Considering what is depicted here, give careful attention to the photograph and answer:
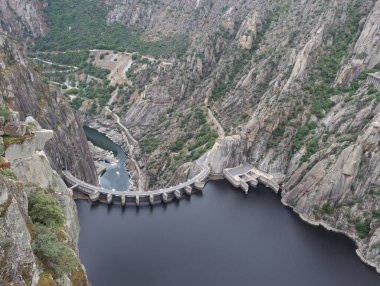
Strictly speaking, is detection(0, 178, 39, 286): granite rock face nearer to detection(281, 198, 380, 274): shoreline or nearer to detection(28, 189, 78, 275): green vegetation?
detection(28, 189, 78, 275): green vegetation

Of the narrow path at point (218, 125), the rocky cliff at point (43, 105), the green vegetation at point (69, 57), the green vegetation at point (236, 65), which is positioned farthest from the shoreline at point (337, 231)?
the green vegetation at point (69, 57)

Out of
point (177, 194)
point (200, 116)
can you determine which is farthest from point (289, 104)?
point (177, 194)

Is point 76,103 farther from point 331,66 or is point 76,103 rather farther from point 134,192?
point 331,66

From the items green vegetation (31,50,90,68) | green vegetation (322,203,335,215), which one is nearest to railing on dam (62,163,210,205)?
green vegetation (322,203,335,215)

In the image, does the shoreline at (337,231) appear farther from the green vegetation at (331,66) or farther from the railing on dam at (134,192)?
the green vegetation at (331,66)

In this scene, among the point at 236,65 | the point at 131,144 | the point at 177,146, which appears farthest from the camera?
the point at 131,144

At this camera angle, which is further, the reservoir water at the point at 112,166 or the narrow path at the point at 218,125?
the narrow path at the point at 218,125
